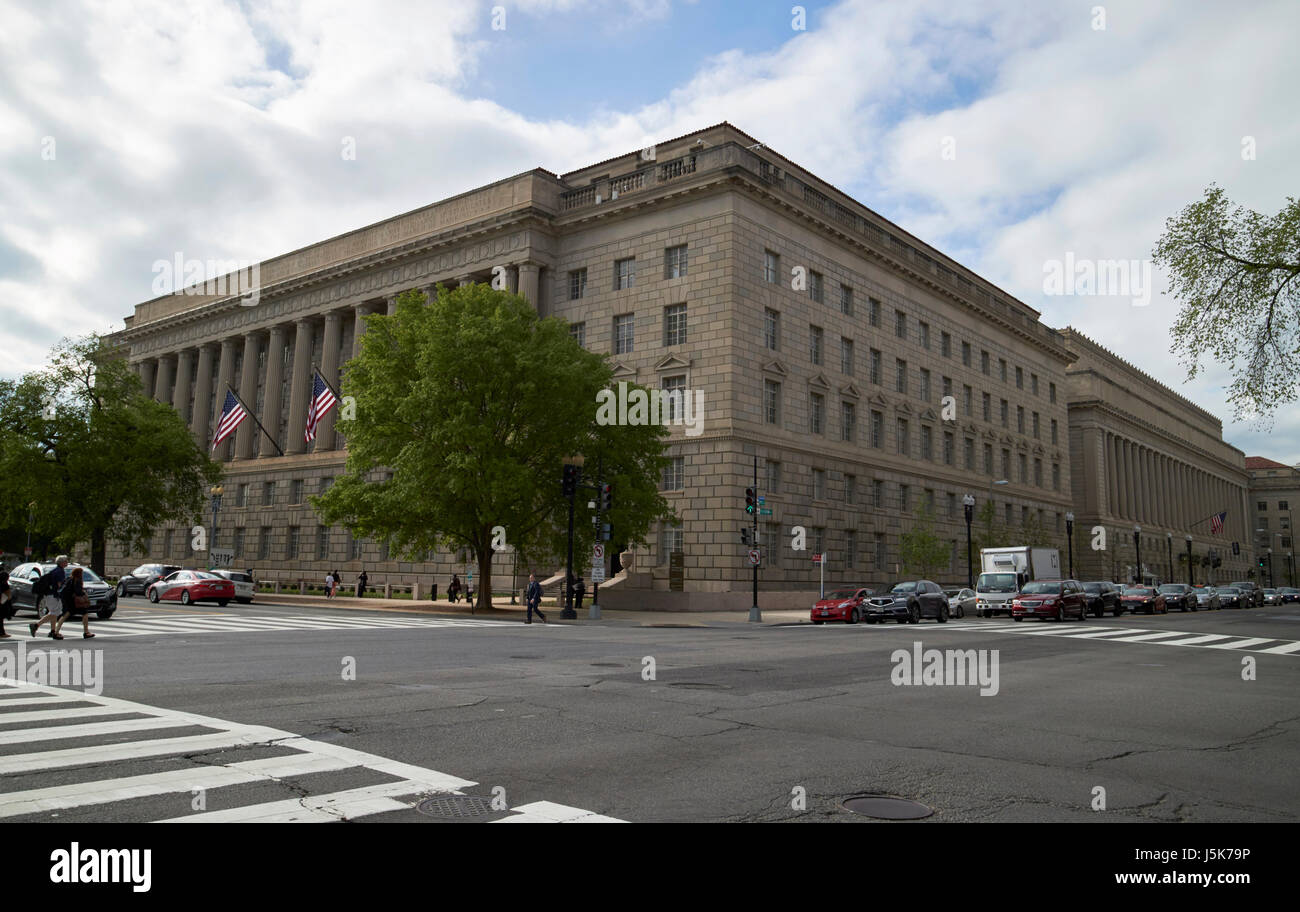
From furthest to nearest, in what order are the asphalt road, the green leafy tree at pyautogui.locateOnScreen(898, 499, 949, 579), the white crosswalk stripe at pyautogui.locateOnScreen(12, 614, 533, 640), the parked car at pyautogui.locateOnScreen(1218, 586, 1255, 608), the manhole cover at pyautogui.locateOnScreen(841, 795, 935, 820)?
the parked car at pyautogui.locateOnScreen(1218, 586, 1255, 608) → the green leafy tree at pyautogui.locateOnScreen(898, 499, 949, 579) → the white crosswalk stripe at pyautogui.locateOnScreen(12, 614, 533, 640) → the asphalt road → the manhole cover at pyautogui.locateOnScreen(841, 795, 935, 820)

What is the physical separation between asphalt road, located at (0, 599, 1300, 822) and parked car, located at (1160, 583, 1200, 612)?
40.3 meters

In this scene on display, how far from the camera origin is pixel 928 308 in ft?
205

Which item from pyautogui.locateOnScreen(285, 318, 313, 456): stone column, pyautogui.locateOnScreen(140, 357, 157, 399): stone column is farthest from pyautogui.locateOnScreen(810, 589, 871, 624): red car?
pyautogui.locateOnScreen(140, 357, 157, 399): stone column

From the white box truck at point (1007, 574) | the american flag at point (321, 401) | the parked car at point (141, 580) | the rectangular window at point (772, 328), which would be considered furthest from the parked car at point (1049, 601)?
the parked car at point (141, 580)

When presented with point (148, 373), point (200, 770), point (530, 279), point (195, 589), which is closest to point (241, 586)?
point (195, 589)

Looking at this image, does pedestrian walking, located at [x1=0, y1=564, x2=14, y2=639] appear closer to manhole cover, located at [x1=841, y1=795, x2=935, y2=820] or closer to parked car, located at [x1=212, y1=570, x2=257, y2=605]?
manhole cover, located at [x1=841, y1=795, x2=935, y2=820]

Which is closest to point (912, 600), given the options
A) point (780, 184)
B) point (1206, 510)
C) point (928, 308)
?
point (780, 184)

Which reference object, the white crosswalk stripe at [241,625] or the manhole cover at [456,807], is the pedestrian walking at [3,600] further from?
the manhole cover at [456,807]

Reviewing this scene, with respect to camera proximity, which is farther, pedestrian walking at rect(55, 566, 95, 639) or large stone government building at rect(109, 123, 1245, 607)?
large stone government building at rect(109, 123, 1245, 607)

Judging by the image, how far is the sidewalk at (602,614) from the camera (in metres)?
34.5

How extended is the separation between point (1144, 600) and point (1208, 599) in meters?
18.8

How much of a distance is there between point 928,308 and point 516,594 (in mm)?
34650

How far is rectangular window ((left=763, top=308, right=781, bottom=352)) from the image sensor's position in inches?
1900
